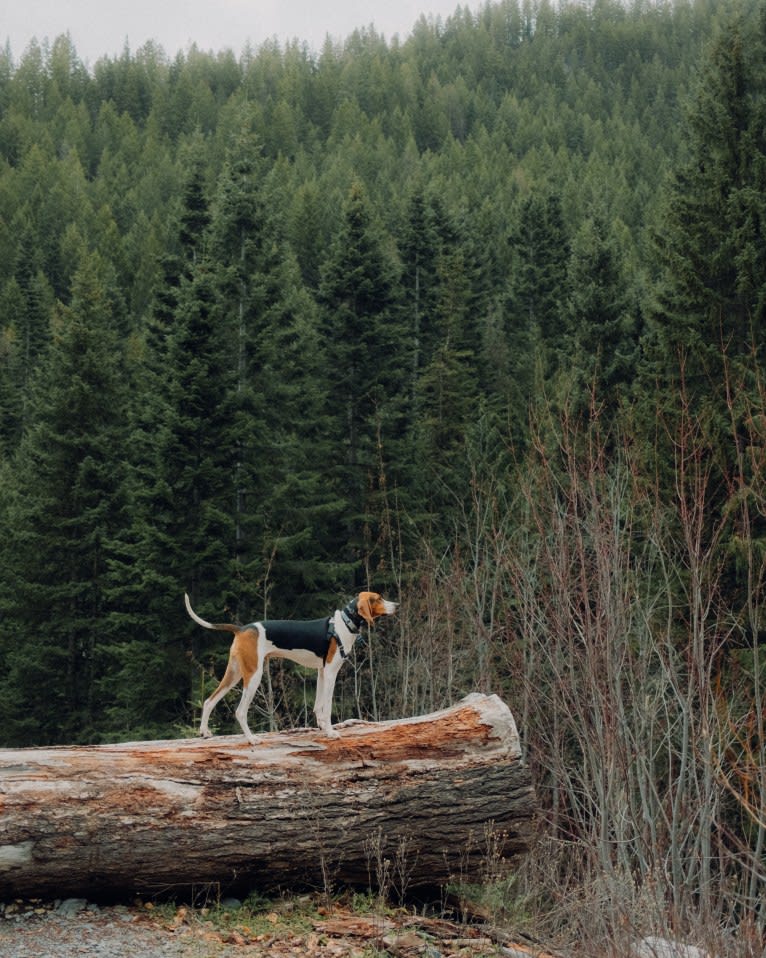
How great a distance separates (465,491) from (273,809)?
77.0 feet

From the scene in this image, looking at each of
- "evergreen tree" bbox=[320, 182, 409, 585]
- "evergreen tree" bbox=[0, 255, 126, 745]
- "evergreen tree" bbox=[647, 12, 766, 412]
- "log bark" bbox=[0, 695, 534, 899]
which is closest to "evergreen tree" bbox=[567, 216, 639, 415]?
"evergreen tree" bbox=[320, 182, 409, 585]

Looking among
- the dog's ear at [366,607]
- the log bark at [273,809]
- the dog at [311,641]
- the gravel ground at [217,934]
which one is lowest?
the gravel ground at [217,934]

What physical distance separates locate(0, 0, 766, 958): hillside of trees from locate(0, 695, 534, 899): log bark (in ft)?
4.04

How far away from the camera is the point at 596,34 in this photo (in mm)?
147000

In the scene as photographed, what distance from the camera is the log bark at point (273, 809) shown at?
7512mm

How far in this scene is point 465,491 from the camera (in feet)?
102

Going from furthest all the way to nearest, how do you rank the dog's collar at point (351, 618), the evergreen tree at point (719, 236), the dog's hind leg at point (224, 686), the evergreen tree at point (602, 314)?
the evergreen tree at point (602, 314) < the evergreen tree at point (719, 236) < the dog's hind leg at point (224, 686) < the dog's collar at point (351, 618)

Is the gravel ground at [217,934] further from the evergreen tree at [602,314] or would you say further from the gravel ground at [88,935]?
the evergreen tree at [602,314]

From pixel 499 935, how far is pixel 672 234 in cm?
1543

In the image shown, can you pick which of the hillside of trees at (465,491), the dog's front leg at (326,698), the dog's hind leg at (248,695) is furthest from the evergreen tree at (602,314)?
the dog's hind leg at (248,695)

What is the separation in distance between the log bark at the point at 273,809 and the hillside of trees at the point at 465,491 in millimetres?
1231

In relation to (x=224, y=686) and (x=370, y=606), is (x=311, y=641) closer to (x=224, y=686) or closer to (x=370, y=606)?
(x=370, y=606)

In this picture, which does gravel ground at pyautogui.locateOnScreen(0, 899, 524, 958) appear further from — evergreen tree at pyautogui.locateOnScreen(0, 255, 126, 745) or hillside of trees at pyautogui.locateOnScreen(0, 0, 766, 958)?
evergreen tree at pyautogui.locateOnScreen(0, 255, 126, 745)

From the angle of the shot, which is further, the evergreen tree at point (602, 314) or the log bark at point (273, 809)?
→ the evergreen tree at point (602, 314)
